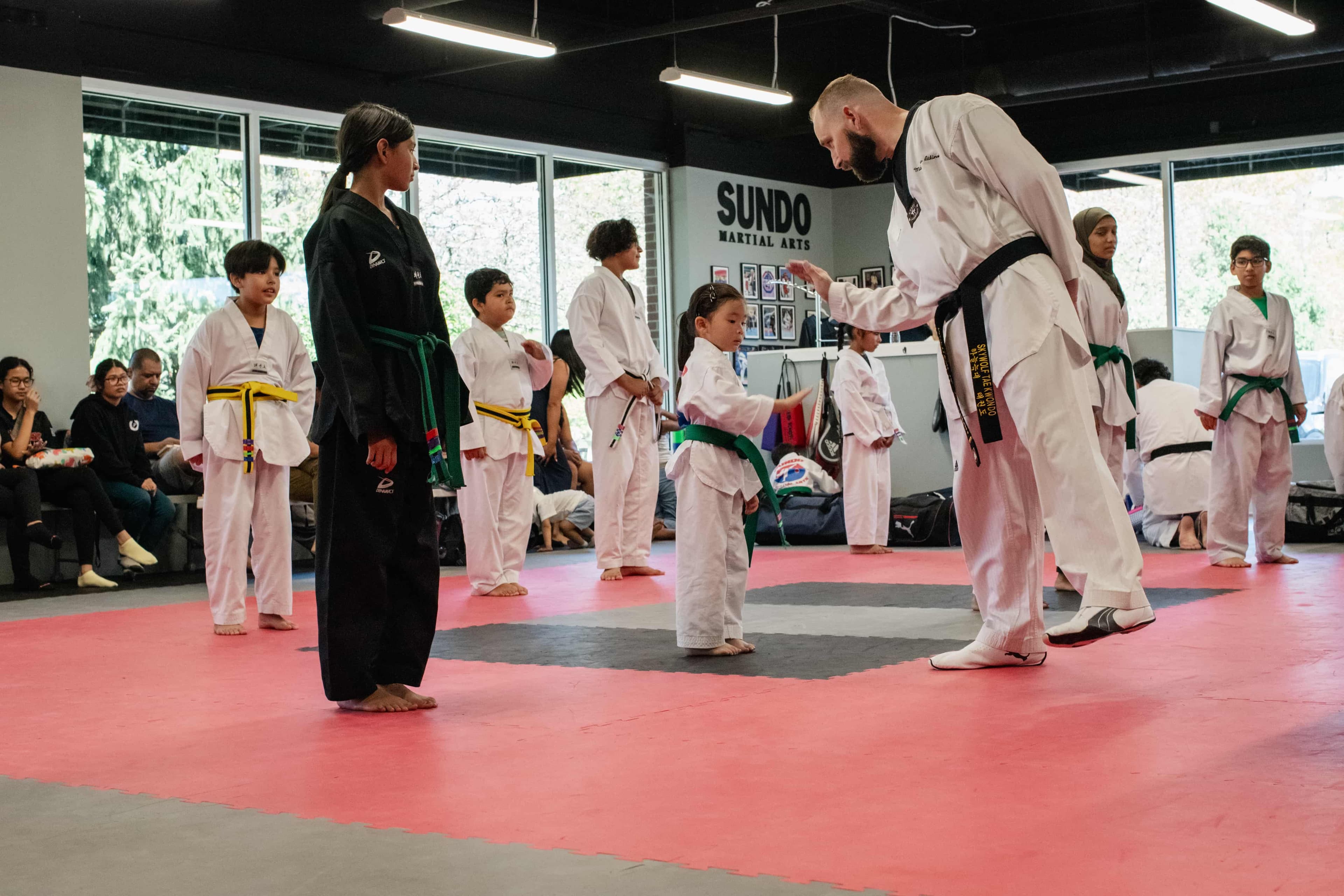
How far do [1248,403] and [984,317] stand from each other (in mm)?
3812

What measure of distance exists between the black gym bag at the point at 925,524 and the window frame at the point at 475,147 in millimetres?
Answer: 4363

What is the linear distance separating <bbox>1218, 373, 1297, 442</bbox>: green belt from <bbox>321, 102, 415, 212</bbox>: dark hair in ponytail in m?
4.57

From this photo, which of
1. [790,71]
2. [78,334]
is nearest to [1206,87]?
[790,71]

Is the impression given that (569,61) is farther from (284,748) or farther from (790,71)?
(284,748)

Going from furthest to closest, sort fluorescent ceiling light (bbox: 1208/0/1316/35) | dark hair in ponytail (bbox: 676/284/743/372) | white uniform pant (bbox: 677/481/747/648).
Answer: fluorescent ceiling light (bbox: 1208/0/1316/35) → dark hair in ponytail (bbox: 676/284/743/372) → white uniform pant (bbox: 677/481/747/648)

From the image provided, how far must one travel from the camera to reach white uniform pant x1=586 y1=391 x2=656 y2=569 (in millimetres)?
7172

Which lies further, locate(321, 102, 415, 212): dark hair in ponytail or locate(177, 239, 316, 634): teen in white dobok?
locate(177, 239, 316, 634): teen in white dobok

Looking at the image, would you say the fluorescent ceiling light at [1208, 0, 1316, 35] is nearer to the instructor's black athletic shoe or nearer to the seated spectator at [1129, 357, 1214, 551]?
the seated spectator at [1129, 357, 1214, 551]

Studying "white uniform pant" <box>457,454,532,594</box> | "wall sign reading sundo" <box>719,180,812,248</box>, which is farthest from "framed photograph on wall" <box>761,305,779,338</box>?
"white uniform pant" <box>457,454,532,594</box>

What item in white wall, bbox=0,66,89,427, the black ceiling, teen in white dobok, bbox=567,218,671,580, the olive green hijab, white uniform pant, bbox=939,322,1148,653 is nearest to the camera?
white uniform pant, bbox=939,322,1148,653

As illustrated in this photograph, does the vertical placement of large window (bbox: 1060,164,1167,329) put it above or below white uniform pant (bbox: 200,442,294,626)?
above

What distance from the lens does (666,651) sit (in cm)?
421

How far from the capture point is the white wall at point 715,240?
13680mm

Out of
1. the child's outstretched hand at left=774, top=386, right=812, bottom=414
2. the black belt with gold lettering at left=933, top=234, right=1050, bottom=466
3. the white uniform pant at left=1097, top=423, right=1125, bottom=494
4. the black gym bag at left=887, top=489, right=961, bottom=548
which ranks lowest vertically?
the black gym bag at left=887, top=489, right=961, bottom=548
